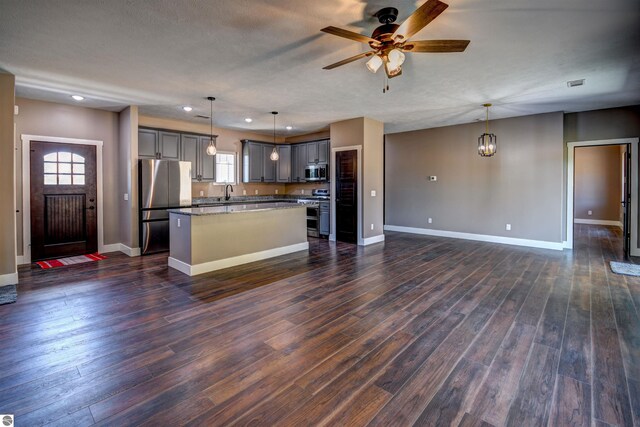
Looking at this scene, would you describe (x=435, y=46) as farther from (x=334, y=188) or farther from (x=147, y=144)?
(x=147, y=144)

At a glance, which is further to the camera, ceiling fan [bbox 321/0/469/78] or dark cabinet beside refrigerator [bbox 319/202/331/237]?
dark cabinet beside refrigerator [bbox 319/202/331/237]

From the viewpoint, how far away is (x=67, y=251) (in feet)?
18.5

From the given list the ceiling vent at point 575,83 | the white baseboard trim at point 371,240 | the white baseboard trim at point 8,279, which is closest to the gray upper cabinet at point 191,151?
the white baseboard trim at point 8,279

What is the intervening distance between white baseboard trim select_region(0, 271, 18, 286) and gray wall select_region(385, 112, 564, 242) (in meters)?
7.67

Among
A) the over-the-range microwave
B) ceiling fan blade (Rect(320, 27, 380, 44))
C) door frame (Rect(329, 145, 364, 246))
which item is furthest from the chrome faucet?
ceiling fan blade (Rect(320, 27, 380, 44))

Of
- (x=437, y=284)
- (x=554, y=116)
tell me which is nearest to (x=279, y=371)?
(x=437, y=284)

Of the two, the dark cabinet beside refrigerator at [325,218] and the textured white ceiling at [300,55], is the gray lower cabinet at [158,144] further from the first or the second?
the dark cabinet beside refrigerator at [325,218]

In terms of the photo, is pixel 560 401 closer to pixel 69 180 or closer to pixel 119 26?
pixel 119 26

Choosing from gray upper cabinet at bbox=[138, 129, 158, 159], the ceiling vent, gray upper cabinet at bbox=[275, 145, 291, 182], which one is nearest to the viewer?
the ceiling vent

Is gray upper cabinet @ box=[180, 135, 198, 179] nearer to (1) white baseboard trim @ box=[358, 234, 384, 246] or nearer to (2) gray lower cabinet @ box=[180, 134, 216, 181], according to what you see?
(2) gray lower cabinet @ box=[180, 134, 216, 181]

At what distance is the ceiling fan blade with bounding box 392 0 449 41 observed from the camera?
207 cm

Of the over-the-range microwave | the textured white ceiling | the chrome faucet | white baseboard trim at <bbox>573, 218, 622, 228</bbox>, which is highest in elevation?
the textured white ceiling

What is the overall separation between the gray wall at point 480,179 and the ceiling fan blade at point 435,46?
4.92 meters

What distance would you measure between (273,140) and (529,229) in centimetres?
680
